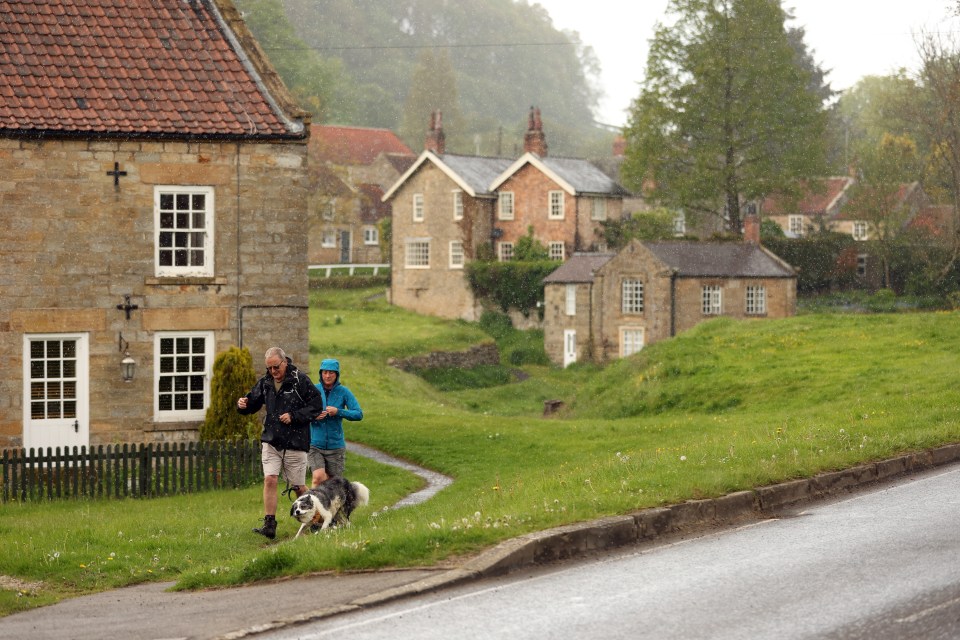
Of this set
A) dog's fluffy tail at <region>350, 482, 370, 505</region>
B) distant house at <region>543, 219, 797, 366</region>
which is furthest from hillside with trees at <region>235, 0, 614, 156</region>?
dog's fluffy tail at <region>350, 482, 370, 505</region>

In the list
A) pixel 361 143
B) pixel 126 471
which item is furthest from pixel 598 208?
pixel 126 471

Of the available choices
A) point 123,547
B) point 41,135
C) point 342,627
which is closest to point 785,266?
point 41,135

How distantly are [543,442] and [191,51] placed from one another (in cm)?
1113

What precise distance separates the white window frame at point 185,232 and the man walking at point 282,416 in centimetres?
1078

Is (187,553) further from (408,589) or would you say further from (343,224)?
(343,224)

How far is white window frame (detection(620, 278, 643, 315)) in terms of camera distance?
61.5 meters

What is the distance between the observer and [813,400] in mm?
29531

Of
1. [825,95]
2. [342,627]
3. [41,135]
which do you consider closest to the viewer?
[342,627]

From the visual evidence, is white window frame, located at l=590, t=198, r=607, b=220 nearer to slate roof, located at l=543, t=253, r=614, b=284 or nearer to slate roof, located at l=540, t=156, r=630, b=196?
slate roof, located at l=540, t=156, r=630, b=196

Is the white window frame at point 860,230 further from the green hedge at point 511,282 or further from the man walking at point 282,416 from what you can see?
the man walking at point 282,416

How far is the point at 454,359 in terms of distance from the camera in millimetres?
62562

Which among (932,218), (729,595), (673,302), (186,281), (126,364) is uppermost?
(932,218)

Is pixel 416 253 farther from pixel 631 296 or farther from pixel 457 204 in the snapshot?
pixel 631 296

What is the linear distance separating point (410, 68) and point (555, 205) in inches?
4046
